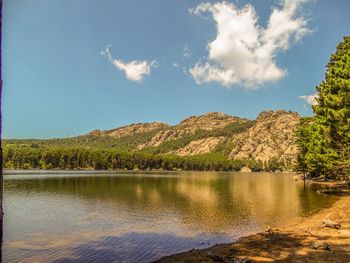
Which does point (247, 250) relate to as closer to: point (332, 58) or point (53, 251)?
point (53, 251)

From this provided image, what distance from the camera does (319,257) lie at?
2152 centimetres

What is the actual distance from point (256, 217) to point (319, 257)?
24.9m

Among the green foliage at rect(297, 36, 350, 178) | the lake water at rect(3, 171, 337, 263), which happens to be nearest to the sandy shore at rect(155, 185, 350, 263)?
the lake water at rect(3, 171, 337, 263)

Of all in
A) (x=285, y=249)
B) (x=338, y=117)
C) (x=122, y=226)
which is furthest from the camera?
(x=338, y=117)

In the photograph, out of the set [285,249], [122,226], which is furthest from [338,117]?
[122,226]

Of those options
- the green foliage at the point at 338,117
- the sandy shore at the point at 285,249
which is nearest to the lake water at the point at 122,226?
the sandy shore at the point at 285,249

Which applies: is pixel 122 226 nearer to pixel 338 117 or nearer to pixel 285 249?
pixel 285 249

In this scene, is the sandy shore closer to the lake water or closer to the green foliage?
the lake water

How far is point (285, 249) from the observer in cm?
2516

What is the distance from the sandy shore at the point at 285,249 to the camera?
22.1 metres

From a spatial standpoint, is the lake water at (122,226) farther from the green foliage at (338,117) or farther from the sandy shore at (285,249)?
the green foliage at (338,117)

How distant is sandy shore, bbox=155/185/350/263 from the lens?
22125 millimetres

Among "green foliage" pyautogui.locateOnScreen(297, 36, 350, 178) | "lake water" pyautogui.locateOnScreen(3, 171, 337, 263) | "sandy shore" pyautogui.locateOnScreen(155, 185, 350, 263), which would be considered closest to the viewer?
"sandy shore" pyautogui.locateOnScreen(155, 185, 350, 263)

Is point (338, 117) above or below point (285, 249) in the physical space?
above
